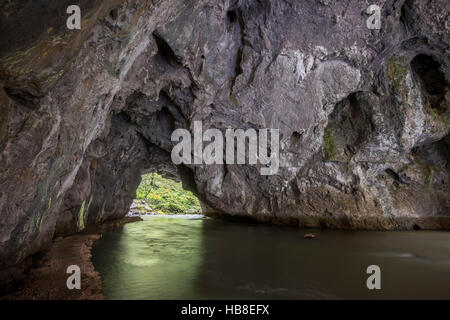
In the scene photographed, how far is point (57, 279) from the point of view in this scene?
458 cm

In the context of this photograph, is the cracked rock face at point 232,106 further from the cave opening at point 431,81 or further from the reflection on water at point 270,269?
the reflection on water at point 270,269

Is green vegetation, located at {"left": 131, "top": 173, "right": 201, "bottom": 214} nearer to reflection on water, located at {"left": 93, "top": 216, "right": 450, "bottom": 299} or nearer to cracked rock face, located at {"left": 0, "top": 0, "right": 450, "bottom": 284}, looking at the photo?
cracked rock face, located at {"left": 0, "top": 0, "right": 450, "bottom": 284}

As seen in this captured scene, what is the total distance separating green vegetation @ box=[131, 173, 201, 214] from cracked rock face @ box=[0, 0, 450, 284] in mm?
15104

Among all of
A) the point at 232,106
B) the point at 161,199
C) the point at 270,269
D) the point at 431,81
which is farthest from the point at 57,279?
the point at 161,199

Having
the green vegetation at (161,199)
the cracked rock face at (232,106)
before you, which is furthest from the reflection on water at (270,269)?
the green vegetation at (161,199)

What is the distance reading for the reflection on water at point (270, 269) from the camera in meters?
4.20

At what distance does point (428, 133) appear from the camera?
1159cm

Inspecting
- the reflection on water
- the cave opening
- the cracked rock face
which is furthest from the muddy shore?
the cave opening

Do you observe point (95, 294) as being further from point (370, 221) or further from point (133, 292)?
point (370, 221)

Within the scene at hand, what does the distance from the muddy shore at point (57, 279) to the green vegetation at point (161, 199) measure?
22.7 m

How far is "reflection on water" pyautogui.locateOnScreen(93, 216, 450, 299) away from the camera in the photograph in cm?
420

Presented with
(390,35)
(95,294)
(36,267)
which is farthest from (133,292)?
(390,35)

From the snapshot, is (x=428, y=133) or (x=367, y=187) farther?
(x=367, y=187)
